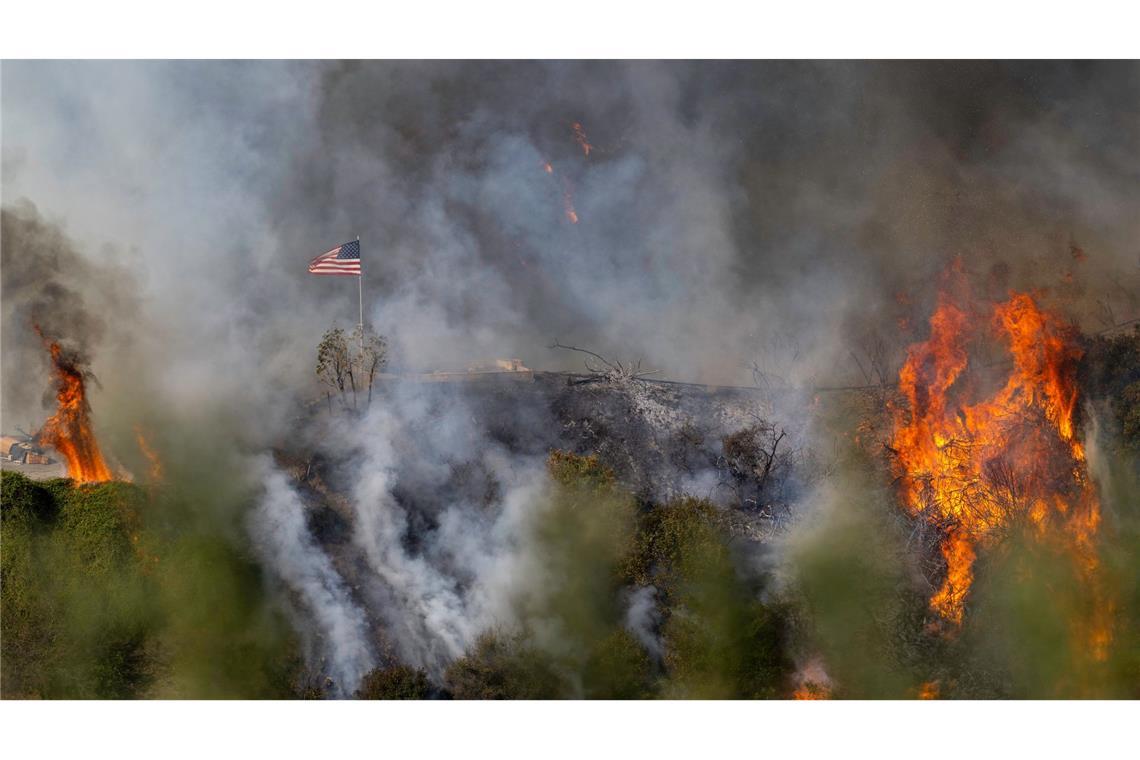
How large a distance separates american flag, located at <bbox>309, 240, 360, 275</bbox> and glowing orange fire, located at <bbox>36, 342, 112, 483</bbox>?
6015 mm

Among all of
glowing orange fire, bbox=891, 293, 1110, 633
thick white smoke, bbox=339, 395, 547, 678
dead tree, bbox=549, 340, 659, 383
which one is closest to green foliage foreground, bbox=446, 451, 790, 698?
thick white smoke, bbox=339, 395, 547, 678

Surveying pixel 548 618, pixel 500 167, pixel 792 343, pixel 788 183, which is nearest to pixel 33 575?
pixel 548 618

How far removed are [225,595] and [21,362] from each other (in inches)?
288

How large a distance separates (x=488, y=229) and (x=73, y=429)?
11.1 m

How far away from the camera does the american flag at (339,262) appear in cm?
2131

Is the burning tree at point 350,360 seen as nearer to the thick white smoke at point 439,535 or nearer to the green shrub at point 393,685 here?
the thick white smoke at point 439,535

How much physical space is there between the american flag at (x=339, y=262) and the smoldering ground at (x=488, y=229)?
96cm

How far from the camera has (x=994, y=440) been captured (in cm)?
2208

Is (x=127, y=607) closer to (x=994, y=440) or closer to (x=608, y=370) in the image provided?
(x=608, y=370)

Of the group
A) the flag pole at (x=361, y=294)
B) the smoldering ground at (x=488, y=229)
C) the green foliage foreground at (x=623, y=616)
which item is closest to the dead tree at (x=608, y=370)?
the smoldering ground at (x=488, y=229)

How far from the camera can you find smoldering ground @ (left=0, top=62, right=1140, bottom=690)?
20672 millimetres

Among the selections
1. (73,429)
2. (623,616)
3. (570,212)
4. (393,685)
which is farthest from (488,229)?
(393,685)

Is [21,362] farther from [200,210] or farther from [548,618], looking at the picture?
[548,618]

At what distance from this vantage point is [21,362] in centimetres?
2062
